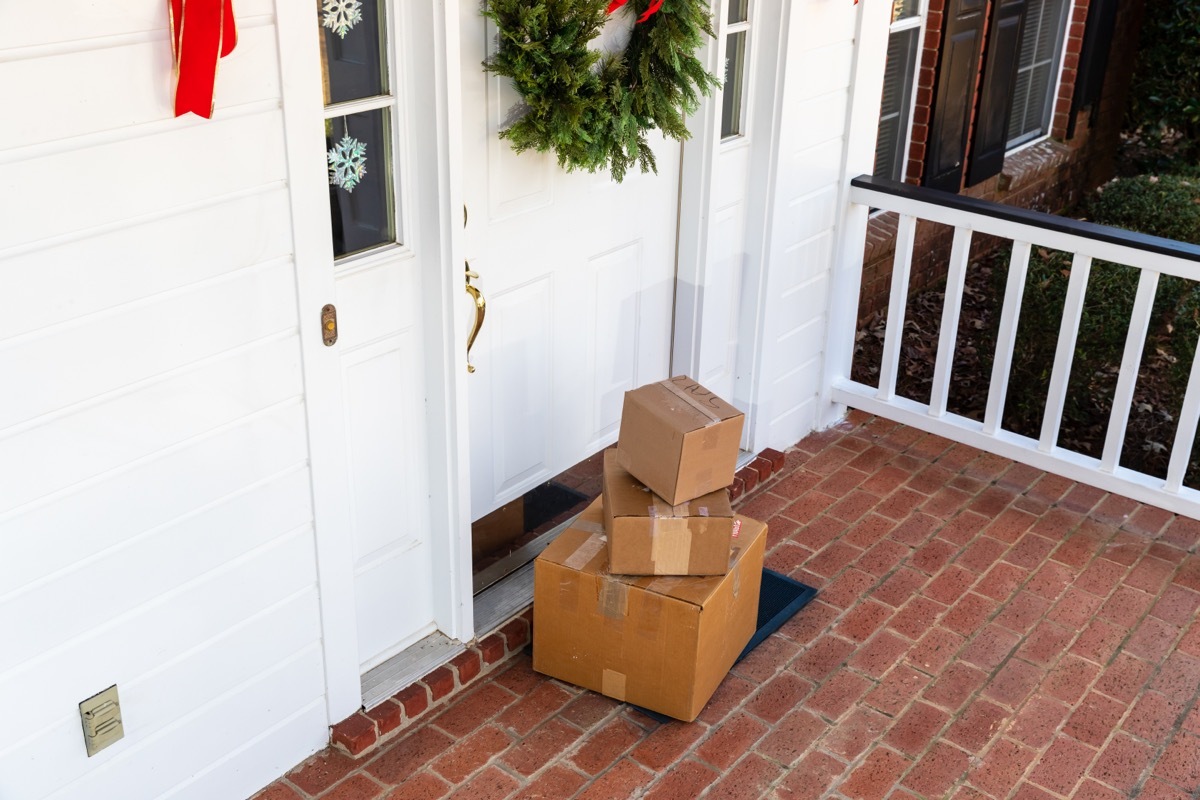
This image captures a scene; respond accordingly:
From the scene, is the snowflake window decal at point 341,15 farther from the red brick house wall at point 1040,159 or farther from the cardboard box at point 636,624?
the red brick house wall at point 1040,159

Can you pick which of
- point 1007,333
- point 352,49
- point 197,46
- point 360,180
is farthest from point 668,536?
point 1007,333

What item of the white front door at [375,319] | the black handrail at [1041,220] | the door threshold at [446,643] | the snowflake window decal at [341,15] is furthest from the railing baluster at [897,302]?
the snowflake window decal at [341,15]

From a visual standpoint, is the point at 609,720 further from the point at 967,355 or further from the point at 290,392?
the point at 967,355

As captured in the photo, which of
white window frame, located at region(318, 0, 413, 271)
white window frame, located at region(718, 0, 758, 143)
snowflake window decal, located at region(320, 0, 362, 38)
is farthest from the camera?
white window frame, located at region(718, 0, 758, 143)

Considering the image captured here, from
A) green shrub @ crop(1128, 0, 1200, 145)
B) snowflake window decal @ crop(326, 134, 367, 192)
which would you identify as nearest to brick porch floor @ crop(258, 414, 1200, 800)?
snowflake window decal @ crop(326, 134, 367, 192)

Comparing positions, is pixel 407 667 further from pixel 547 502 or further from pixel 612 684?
pixel 547 502

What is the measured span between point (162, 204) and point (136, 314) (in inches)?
8.2

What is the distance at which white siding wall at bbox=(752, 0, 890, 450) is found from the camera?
154 inches

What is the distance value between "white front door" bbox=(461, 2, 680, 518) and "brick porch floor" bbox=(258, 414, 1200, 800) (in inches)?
24.5

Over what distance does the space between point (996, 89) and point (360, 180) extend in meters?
4.13

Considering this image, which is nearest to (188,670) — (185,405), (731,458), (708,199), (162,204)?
(185,405)

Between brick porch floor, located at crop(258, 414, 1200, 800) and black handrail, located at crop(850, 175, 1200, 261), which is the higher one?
black handrail, located at crop(850, 175, 1200, 261)

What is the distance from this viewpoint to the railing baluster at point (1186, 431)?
3.77 metres

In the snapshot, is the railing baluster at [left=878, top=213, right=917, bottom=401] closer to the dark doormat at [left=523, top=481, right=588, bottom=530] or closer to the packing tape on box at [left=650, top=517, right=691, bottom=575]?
the dark doormat at [left=523, top=481, right=588, bottom=530]
